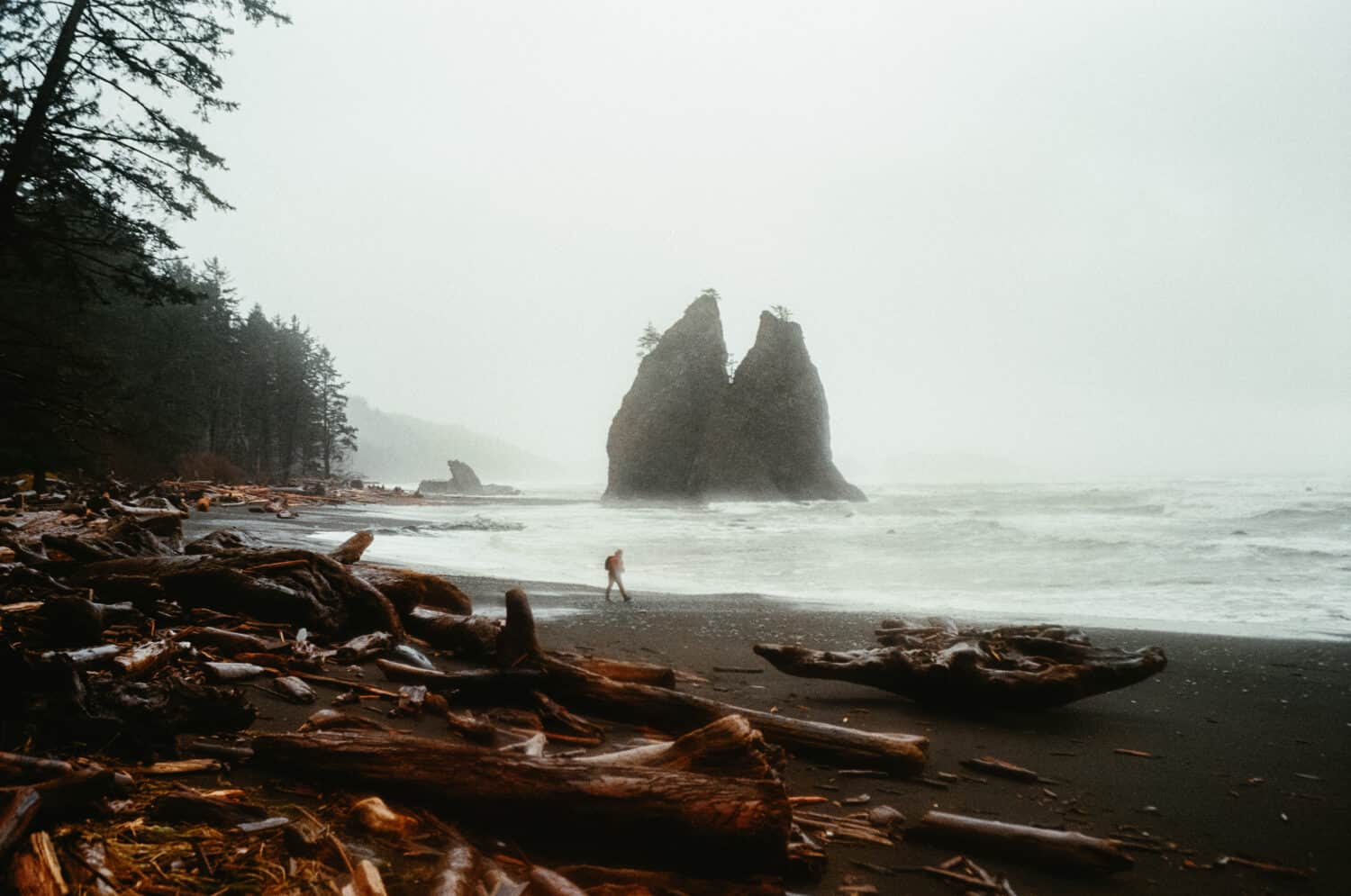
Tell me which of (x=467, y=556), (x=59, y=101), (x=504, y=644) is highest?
(x=59, y=101)

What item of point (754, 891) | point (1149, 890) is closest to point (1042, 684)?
point (1149, 890)

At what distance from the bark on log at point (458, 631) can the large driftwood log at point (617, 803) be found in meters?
3.02

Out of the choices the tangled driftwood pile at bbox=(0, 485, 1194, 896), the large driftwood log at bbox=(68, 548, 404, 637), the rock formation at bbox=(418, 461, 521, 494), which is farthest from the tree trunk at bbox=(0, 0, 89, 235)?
the rock formation at bbox=(418, 461, 521, 494)

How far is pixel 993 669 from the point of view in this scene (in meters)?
5.47

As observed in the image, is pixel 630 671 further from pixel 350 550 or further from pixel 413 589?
pixel 350 550

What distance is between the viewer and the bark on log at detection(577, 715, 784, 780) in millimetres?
2760

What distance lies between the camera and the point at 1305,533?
63.3ft

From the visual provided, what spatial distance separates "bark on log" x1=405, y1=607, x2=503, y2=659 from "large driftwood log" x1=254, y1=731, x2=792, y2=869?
302 centimetres

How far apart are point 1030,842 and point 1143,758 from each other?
2313 millimetres

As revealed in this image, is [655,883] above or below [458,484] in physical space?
above

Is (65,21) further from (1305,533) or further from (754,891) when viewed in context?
(1305,533)

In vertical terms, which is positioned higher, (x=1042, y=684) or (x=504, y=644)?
(x=504, y=644)

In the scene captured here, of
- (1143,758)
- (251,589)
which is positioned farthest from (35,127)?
(1143,758)

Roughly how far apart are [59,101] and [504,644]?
6.52 metres
